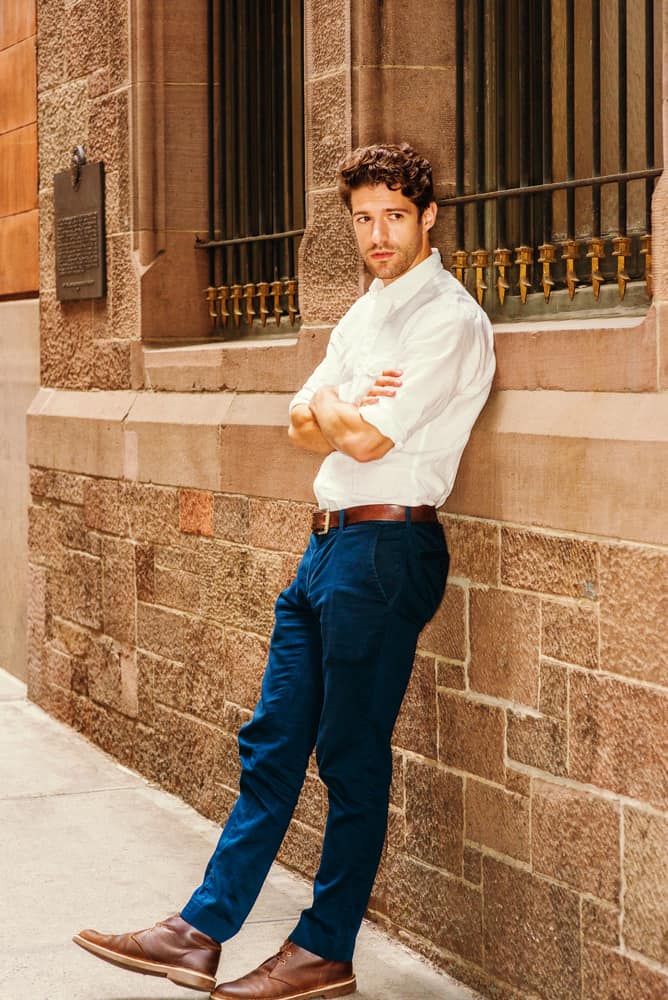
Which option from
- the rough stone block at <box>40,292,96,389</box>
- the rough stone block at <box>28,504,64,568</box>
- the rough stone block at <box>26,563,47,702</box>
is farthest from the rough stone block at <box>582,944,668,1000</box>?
the rough stone block at <box>26,563,47,702</box>

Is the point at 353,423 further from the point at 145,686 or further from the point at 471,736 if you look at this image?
the point at 145,686

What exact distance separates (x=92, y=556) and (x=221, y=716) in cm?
153

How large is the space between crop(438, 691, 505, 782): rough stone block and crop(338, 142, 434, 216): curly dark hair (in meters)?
1.32

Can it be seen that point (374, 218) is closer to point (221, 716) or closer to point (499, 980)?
point (499, 980)

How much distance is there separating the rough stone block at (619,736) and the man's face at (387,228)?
1136 mm

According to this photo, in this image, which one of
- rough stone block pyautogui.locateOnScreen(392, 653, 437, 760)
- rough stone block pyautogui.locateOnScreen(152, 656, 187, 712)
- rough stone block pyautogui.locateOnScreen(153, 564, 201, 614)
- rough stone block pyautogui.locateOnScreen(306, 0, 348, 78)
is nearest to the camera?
rough stone block pyautogui.locateOnScreen(392, 653, 437, 760)

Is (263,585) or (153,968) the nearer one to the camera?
(153,968)

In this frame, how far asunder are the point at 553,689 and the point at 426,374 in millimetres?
836

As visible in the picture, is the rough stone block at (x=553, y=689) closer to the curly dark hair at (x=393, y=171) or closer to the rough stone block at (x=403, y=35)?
the curly dark hair at (x=393, y=171)

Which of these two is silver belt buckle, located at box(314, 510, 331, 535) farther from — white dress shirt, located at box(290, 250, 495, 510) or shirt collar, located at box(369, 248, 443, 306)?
shirt collar, located at box(369, 248, 443, 306)

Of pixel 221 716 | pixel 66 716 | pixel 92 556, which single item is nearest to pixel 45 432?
pixel 92 556

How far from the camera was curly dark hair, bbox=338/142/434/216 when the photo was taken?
4270mm

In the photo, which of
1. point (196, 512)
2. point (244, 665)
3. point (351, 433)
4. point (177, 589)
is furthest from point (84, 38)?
point (351, 433)

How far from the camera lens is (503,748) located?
439 cm
